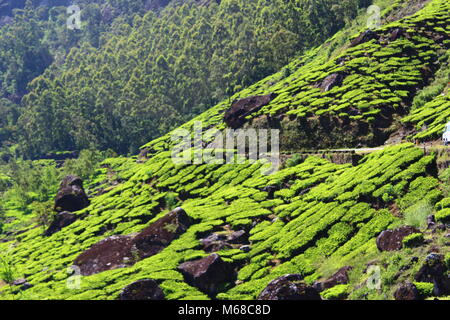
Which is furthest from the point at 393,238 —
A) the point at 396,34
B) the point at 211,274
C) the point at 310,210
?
the point at 396,34

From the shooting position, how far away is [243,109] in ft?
221

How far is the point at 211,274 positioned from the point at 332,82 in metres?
38.8

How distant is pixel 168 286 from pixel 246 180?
2163 centimetres

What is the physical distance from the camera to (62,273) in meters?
44.9

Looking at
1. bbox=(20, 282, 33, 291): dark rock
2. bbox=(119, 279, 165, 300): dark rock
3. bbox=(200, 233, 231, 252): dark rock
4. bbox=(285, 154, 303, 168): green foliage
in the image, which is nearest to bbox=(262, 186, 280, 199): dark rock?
bbox=(285, 154, 303, 168): green foliage

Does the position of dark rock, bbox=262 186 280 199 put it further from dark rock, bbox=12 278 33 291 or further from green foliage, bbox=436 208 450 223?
dark rock, bbox=12 278 33 291

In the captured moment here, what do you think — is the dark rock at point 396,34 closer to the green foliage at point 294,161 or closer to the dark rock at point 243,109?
the dark rock at point 243,109

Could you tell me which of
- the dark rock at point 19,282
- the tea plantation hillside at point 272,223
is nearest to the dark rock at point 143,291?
the tea plantation hillside at point 272,223

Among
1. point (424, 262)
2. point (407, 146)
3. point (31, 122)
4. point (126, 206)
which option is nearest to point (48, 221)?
point (126, 206)

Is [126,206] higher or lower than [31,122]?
lower

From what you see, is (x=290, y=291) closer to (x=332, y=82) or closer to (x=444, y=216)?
(x=444, y=216)

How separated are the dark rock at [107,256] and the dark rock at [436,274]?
Result: 27.3 m

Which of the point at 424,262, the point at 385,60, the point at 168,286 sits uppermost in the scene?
the point at 385,60
